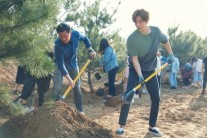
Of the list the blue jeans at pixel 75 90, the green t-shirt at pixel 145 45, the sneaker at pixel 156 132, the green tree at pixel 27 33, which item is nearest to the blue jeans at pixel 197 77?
the blue jeans at pixel 75 90

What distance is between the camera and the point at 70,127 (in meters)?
4.39

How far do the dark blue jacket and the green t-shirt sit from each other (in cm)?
109

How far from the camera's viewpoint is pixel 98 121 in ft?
21.2

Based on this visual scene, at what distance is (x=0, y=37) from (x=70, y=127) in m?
1.29

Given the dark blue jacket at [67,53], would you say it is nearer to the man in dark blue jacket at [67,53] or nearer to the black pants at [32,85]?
the man in dark blue jacket at [67,53]

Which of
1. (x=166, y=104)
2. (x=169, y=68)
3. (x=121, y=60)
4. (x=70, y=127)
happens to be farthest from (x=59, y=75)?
(x=169, y=68)

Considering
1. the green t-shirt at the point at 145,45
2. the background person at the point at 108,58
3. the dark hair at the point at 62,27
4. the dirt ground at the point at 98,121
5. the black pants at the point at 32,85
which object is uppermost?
the dark hair at the point at 62,27

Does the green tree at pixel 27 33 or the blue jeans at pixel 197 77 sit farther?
the blue jeans at pixel 197 77

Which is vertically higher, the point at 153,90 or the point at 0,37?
the point at 0,37

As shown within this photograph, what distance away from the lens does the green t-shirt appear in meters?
5.06

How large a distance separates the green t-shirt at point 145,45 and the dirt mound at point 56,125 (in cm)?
110

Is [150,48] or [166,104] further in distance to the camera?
[166,104]

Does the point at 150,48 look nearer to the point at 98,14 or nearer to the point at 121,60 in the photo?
the point at 98,14

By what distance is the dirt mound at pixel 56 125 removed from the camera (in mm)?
4242
